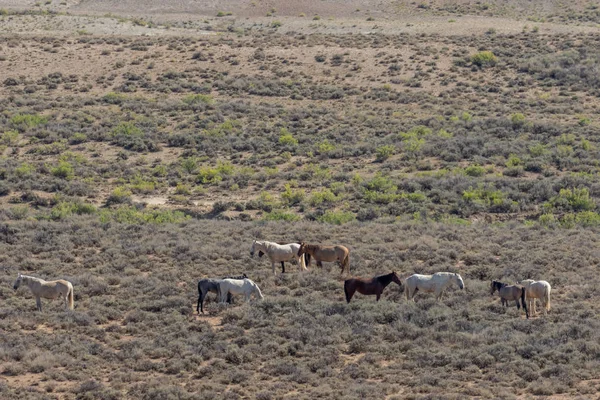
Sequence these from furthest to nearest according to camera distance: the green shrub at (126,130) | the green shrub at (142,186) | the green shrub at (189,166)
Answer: the green shrub at (126,130) → the green shrub at (189,166) → the green shrub at (142,186)

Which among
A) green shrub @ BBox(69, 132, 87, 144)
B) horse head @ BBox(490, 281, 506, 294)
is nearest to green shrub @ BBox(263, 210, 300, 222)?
horse head @ BBox(490, 281, 506, 294)

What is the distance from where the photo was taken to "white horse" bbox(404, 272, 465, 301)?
2305 cm

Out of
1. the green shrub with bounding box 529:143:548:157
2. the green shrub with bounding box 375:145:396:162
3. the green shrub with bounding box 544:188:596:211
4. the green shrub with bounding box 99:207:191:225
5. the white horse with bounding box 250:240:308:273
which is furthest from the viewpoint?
the green shrub with bounding box 375:145:396:162

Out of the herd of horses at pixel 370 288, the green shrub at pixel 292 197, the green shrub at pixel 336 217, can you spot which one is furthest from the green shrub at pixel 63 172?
the herd of horses at pixel 370 288

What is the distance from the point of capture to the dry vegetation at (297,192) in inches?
755

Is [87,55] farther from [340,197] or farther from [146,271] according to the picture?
[146,271]

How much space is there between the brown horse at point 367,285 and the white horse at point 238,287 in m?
2.18

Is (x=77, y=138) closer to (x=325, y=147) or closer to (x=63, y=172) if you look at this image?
(x=63, y=172)

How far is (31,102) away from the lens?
54719 mm

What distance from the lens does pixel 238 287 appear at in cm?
2277

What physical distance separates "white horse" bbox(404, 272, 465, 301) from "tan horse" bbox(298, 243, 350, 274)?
278cm

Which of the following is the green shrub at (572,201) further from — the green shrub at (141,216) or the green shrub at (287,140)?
the green shrub at (287,140)

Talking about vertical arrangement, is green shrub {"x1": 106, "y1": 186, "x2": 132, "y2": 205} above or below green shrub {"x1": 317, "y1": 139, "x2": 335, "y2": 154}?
below

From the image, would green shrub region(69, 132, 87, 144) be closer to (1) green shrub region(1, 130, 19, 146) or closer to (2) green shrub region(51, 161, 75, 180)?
(1) green shrub region(1, 130, 19, 146)
